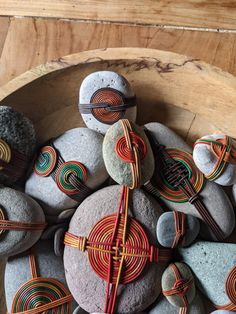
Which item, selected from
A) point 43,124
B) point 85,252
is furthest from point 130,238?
point 43,124

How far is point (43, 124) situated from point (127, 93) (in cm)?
20

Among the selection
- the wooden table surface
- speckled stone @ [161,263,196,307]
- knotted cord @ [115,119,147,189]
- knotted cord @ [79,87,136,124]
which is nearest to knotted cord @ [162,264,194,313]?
speckled stone @ [161,263,196,307]

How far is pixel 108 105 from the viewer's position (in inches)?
28.7

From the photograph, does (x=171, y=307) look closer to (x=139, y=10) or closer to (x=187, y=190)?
(x=187, y=190)

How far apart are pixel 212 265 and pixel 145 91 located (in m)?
0.35

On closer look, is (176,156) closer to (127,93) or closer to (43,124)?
(127,93)

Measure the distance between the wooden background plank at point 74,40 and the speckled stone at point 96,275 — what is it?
0.38 metres

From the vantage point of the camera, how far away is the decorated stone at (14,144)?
0.69 meters

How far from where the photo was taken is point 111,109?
2.39 ft

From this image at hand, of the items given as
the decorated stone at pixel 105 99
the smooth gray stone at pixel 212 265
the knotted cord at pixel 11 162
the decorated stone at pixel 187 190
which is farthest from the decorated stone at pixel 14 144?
the smooth gray stone at pixel 212 265

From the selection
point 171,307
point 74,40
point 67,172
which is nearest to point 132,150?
point 67,172

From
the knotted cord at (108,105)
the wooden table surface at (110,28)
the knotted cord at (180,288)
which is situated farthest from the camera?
the wooden table surface at (110,28)

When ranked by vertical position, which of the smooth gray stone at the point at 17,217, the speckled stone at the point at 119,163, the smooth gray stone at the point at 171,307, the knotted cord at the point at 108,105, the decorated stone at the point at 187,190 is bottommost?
the smooth gray stone at the point at 171,307

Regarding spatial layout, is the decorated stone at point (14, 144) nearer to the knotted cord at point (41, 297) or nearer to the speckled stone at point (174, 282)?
the knotted cord at point (41, 297)
